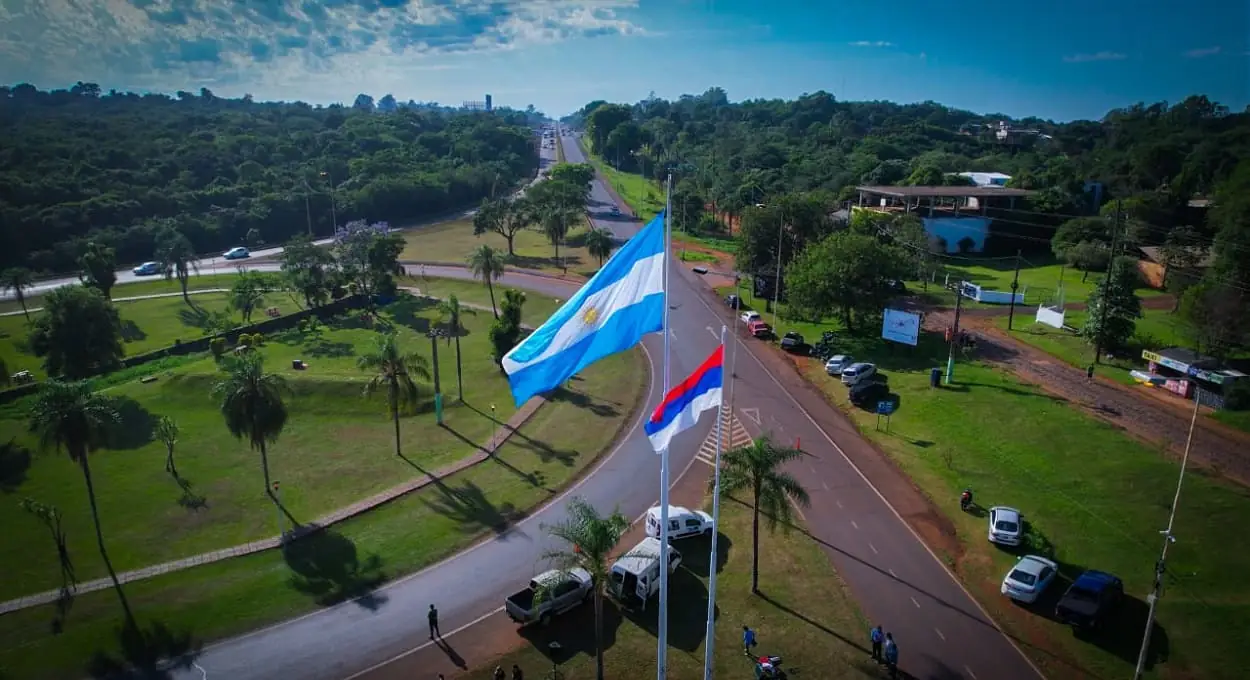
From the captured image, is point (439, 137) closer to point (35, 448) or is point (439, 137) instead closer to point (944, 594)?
point (35, 448)

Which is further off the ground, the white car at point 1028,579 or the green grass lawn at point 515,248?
the green grass lawn at point 515,248

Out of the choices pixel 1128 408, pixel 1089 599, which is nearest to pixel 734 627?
pixel 1089 599

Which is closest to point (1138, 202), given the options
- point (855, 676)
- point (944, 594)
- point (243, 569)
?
point (944, 594)

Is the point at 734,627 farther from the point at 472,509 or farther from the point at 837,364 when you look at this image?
the point at 837,364

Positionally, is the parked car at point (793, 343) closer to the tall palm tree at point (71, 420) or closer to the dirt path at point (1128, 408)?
the dirt path at point (1128, 408)

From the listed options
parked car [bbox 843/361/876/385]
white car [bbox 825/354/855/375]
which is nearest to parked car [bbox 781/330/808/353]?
white car [bbox 825/354/855/375]

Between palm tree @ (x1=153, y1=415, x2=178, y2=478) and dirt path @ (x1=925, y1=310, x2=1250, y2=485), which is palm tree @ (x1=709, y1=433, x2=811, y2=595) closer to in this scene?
dirt path @ (x1=925, y1=310, x2=1250, y2=485)

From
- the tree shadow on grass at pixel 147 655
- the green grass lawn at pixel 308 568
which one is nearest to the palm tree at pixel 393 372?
the green grass lawn at pixel 308 568
